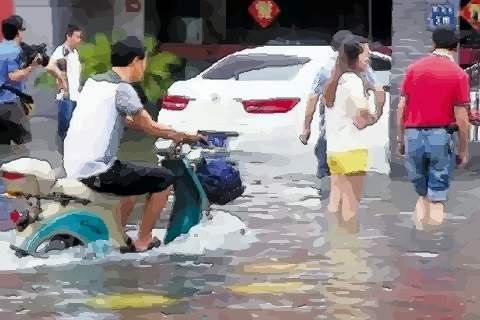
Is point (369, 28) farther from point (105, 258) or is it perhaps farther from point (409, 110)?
point (105, 258)

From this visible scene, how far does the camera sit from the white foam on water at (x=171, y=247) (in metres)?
10.4

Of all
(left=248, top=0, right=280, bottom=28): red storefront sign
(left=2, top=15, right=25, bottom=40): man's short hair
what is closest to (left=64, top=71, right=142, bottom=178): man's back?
(left=2, top=15, right=25, bottom=40): man's short hair

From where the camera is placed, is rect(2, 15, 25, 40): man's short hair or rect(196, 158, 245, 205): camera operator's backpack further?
rect(2, 15, 25, 40): man's short hair

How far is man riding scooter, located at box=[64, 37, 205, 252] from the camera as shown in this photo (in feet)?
34.1

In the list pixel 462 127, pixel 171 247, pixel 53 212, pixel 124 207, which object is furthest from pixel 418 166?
pixel 53 212

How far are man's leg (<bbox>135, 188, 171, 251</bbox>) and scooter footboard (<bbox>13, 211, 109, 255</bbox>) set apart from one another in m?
0.34

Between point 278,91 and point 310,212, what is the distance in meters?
2.55

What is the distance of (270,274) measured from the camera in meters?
9.98

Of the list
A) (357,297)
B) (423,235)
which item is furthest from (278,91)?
(357,297)

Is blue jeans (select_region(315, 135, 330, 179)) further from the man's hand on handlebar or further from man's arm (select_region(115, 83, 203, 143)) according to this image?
man's arm (select_region(115, 83, 203, 143))

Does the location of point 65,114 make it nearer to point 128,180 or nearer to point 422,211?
point 422,211

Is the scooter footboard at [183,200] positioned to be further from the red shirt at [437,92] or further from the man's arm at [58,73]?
the man's arm at [58,73]

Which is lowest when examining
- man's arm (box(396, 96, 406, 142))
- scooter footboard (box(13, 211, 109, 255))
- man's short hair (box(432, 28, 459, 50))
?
scooter footboard (box(13, 211, 109, 255))

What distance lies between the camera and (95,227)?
10.5 m
